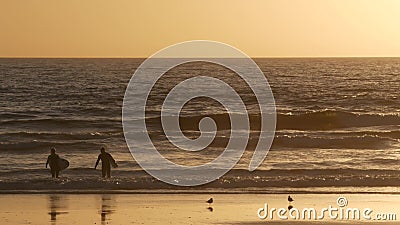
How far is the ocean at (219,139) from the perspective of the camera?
2500 centimetres

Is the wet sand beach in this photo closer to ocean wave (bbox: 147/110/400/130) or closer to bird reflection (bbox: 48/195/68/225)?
bird reflection (bbox: 48/195/68/225)

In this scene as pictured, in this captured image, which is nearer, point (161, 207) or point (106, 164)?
point (161, 207)

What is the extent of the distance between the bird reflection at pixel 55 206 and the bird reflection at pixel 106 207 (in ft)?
2.90

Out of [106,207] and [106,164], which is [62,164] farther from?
[106,207]

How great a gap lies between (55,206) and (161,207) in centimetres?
244

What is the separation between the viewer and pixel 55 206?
1989cm

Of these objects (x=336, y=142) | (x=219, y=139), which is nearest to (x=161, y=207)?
(x=336, y=142)

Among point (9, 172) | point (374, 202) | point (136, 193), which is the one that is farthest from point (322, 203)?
point (9, 172)

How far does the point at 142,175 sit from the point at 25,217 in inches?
346

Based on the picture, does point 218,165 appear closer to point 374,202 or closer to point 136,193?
point 136,193

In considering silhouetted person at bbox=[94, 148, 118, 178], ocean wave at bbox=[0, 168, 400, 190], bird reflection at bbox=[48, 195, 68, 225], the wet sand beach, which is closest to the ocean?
ocean wave at bbox=[0, 168, 400, 190]

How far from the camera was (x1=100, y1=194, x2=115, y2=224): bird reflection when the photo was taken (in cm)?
1825

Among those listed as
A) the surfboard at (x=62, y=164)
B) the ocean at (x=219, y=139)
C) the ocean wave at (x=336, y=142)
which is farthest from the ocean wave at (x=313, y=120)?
the surfboard at (x=62, y=164)

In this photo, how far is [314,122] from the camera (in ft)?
159
